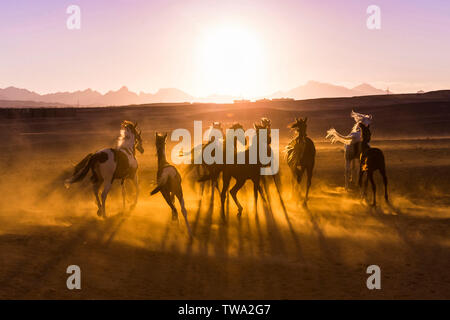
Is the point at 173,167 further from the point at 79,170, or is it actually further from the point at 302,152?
the point at 302,152

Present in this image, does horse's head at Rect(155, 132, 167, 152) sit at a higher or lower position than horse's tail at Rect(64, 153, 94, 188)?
higher

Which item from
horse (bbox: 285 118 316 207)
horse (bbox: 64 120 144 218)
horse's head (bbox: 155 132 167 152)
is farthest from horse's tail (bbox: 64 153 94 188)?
horse (bbox: 285 118 316 207)

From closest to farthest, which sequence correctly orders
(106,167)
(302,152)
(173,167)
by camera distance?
(173,167) → (106,167) → (302,152)

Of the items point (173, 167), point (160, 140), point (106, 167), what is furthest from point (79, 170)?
point (173, 167)

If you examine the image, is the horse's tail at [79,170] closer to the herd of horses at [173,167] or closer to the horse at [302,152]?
the herd of horses at [173,167]

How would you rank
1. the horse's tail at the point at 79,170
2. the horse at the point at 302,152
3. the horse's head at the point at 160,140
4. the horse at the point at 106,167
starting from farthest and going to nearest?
1. the horse at the point at 302,152
2. the horse at the point at 106,167
3. the horse's tail at the point at 79,170
4. the horse's head at the point at 160,140

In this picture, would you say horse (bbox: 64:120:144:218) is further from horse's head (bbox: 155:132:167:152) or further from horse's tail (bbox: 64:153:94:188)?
horse's head (bbox: 155:132:167:152)

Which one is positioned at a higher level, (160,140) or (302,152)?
(160,140)

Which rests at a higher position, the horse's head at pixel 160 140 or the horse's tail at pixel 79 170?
Result: the horse's head at pixel 160 140

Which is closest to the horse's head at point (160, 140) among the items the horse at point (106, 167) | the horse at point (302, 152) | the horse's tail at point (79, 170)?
the horse at point (106, 167)

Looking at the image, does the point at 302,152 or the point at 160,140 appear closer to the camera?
the point at 160,140

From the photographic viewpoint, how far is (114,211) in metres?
12.2
